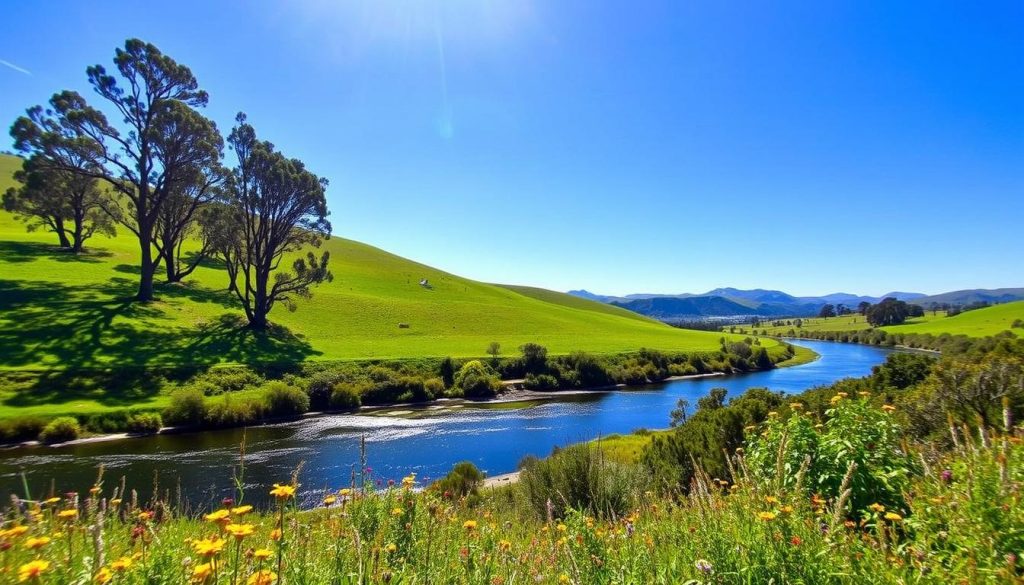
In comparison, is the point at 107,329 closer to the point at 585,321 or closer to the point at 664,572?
the point at 664,572

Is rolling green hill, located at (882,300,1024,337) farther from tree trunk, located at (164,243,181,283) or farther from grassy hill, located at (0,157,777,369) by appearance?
tree trunk, located at (164,243,181,283)

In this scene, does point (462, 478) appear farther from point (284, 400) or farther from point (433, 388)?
point (433, 388)

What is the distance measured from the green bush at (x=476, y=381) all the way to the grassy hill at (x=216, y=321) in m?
4.79

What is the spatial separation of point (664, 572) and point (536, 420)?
28.1m

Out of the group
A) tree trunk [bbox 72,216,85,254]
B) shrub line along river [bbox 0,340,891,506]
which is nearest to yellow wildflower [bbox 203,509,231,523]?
shrub line along river [bbox 0,340,891,506]

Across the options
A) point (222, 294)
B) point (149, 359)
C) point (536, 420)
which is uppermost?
point (222, 294)

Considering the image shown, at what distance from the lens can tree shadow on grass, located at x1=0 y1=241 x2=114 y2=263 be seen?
4331 cm

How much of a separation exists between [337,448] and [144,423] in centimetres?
1050

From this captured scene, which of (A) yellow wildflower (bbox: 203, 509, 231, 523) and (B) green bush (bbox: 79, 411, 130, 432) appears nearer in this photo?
(A) yellow wildflower (bbox: 203, 509, 231, 523)

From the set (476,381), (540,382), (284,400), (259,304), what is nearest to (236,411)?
(284,400)

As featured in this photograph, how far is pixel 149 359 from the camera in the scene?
29.5m

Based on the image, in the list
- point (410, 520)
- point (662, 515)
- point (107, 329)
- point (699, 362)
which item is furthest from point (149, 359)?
point (699, 362)

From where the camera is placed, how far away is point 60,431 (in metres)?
21.0

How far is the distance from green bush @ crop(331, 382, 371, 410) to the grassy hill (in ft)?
22.2
